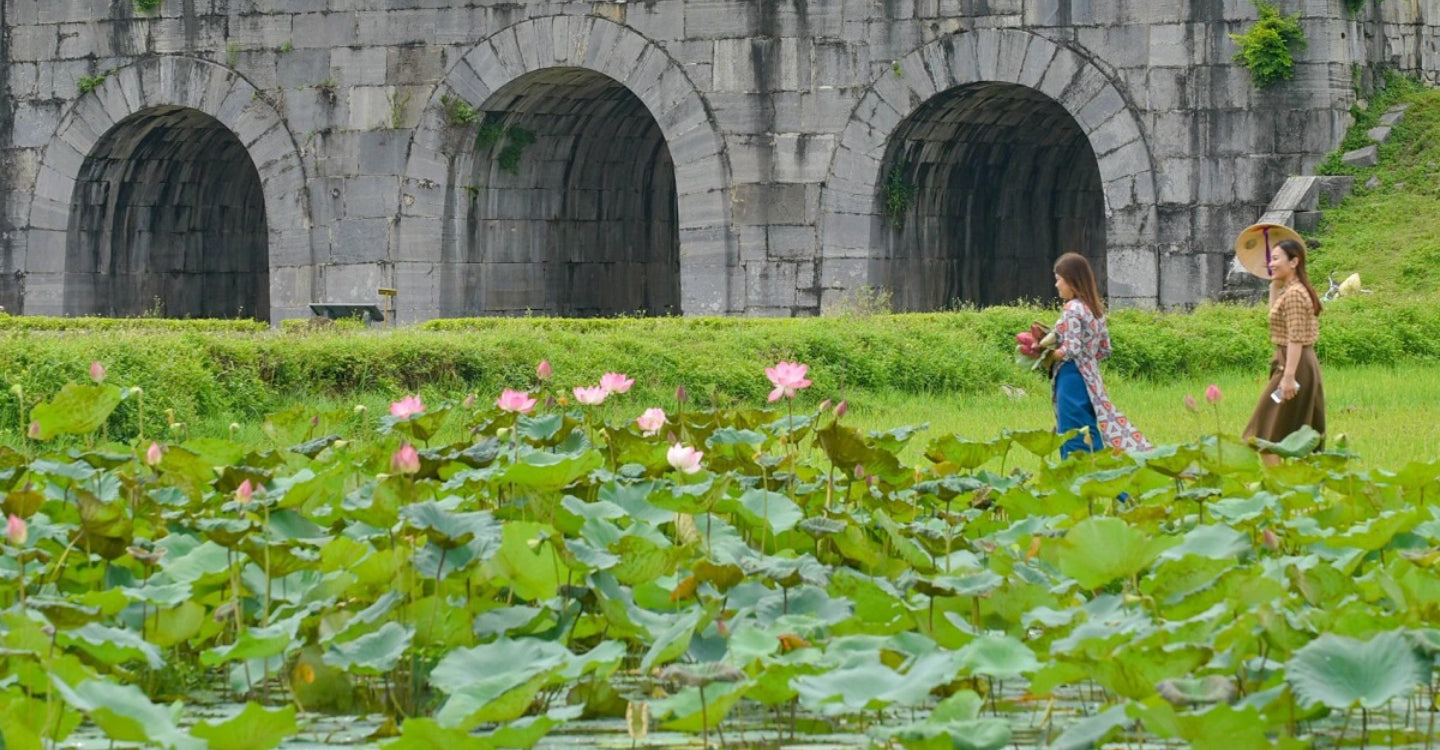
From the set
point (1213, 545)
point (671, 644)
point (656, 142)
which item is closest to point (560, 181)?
point (656, 142)

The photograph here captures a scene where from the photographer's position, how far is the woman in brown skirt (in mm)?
9086

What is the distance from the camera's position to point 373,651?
431 cm

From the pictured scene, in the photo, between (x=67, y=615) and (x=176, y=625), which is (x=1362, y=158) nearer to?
(x=176, y=625)

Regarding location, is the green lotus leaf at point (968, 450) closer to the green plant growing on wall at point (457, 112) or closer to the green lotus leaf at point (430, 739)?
the green lotus leaf at point (430, 739)

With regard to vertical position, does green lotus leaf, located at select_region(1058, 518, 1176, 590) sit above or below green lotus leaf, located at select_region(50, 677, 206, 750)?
above

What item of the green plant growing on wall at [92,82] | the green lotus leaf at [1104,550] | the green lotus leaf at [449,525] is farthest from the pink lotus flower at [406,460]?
the green plant growing on wall at [92,82]

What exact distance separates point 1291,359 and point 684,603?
477 centimetres

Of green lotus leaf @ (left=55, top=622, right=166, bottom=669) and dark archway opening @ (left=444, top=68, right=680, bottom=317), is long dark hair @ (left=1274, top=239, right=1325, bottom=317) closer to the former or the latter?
green lotus leaf @ (left=55, top=622, right=166, bottom=669)

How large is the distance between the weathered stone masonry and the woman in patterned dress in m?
8.50

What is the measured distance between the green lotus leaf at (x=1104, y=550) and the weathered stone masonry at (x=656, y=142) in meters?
13.2

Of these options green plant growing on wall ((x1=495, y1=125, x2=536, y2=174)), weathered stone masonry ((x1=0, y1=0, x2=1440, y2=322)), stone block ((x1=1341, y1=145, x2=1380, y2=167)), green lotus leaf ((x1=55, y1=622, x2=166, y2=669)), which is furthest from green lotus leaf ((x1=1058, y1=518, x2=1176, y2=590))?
green plant growing on wall ((x1=495, y1=125, x2=536, y2=174))

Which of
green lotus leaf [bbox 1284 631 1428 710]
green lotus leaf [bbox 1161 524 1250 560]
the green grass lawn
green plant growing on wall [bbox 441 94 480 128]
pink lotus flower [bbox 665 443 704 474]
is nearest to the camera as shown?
green lotus leaf [bbox 1284 631 1428 710]

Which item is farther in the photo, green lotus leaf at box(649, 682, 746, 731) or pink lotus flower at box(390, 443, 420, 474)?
pink lotus flower at box(390, 443, 420, 474)

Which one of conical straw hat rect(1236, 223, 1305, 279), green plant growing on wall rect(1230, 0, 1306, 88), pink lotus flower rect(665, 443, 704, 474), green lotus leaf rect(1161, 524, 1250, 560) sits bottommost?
green lotus leaf rect(1161, 524, 1250, 560)
